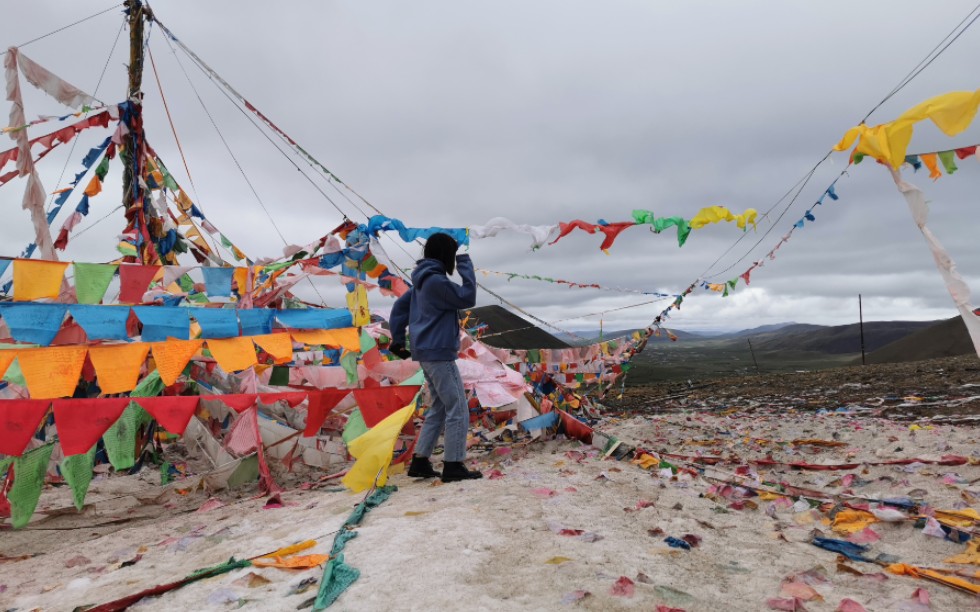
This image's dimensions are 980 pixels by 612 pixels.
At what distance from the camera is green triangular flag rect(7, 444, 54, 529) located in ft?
15.5

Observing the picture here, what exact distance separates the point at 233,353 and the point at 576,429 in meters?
3.80

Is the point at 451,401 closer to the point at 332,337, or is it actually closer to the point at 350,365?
the point at 332,337

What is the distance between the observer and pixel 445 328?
4723 mm

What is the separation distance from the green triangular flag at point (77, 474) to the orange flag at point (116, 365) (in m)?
0.58

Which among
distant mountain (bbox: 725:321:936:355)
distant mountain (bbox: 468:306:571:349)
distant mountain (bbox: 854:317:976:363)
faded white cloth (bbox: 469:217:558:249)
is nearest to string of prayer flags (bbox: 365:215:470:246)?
faded white cloth (bbox: 469:217:558:249)

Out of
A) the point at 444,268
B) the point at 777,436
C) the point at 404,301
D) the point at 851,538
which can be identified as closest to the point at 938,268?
the point at 851,538

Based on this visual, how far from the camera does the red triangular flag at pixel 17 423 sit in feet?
15.1

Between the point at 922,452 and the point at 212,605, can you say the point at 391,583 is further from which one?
the point at 922,452

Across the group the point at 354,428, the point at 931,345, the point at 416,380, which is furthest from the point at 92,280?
the point at 931,345

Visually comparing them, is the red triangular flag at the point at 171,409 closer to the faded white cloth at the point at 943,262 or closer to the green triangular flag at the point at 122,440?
the green triangular flag at the point at 122,440

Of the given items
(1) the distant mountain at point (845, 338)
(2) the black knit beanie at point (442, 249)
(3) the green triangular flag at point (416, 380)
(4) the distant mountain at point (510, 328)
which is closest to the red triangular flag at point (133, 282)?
(3) the green triangular flag at point (416, 380)

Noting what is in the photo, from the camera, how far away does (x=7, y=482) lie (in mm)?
5340

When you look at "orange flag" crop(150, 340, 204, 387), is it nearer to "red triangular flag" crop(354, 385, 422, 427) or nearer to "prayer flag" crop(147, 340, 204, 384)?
"prayer flag" crop(147, 340, 204, 384)

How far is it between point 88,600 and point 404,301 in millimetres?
3095
